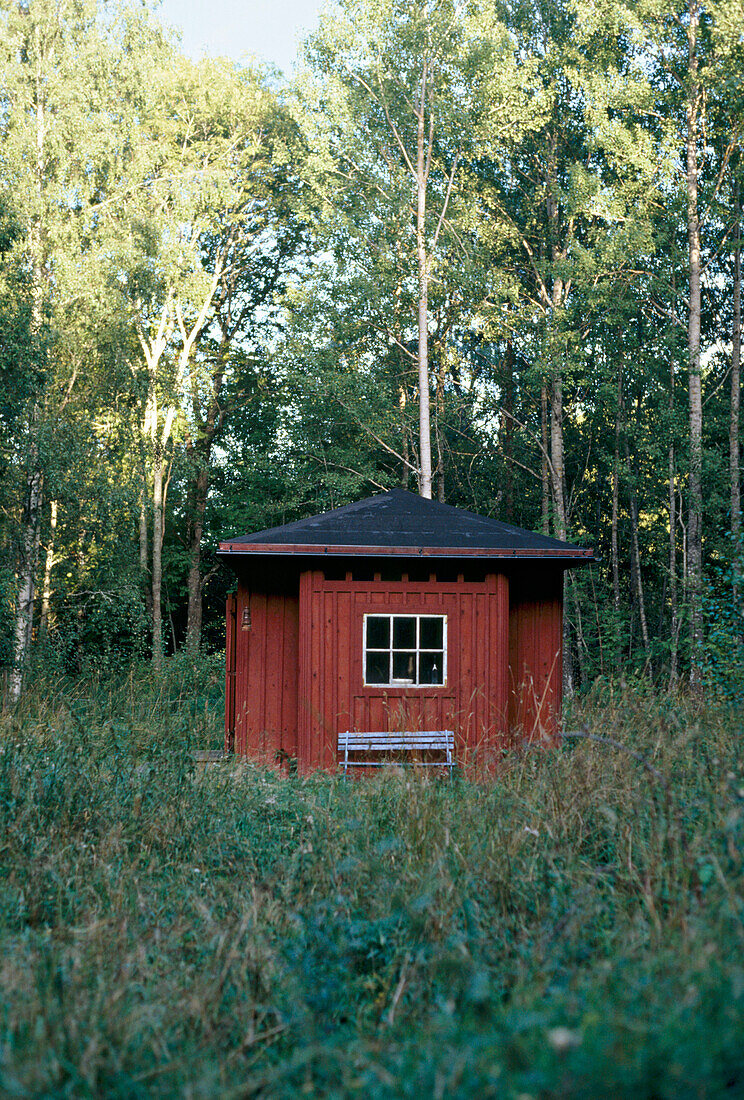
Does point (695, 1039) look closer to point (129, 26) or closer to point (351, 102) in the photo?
point (351, 102)

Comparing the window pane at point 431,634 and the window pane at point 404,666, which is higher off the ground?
the window pane at point 431,634

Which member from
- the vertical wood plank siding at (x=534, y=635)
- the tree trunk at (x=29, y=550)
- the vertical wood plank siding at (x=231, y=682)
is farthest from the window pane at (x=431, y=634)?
the tree trunk at (x=29, y=550)

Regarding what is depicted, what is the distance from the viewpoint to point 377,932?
3.51 meters

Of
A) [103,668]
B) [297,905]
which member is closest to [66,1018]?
[297,905]

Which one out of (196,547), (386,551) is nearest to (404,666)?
(386,551)

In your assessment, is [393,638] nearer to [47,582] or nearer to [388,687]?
[388,687]

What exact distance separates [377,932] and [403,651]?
5.12 m

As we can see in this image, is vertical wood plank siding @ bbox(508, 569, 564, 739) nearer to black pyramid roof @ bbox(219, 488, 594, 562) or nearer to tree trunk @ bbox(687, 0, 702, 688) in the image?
black pyramid roof @ bbox(219, 488, 594, 562)

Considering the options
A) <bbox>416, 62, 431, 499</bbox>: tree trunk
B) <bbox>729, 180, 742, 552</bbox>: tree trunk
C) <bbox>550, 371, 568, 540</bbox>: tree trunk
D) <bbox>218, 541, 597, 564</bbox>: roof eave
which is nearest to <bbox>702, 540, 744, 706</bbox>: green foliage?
<bbox>218, 541, 597, 564</bbox>: roof eave

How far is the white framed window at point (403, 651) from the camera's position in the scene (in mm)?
8562

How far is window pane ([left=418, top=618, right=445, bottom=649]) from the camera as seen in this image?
28.2ft

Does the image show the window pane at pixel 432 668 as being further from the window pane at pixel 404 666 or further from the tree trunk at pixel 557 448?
the tree trunk at pixel 557 448

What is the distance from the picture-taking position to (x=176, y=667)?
51.4 ft

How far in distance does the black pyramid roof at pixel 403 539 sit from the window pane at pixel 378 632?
0.80 metres
